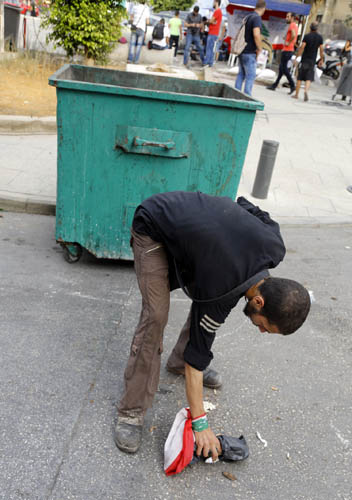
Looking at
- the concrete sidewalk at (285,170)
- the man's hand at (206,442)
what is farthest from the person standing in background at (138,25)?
the man's hand at (206,442)

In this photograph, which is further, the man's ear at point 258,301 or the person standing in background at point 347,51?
the person standing in background at point 347,51

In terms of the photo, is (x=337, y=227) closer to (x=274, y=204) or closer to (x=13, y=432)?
(x=274, y=204)

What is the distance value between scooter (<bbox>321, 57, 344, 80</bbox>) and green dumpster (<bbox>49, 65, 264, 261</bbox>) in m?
17.5

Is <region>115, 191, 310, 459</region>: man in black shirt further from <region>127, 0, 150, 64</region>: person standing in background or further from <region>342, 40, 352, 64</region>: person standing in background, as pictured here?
<region>342, 40, 352, 64</region>: person standing in background

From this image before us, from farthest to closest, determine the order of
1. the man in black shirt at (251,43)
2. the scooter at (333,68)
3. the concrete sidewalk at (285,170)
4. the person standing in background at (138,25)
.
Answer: the scooter at (333,68) → the person standing in background at (138,25) → the man in black shirt at (251,43) → the concrete sidewalk at (285,170)

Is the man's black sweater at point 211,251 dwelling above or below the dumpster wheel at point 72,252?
above

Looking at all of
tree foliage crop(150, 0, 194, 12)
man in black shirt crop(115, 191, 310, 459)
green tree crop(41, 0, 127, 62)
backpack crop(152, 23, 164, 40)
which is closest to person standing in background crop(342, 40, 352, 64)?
backpack crop(152, 23, 164, 40)

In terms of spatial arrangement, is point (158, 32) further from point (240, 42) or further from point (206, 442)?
point (206, 442)

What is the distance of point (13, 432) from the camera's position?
244cm

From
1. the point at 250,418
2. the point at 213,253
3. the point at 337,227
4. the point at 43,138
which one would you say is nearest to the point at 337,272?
the point at 337,227

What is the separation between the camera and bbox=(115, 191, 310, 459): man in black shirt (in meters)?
2.00

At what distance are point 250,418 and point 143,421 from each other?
63cm

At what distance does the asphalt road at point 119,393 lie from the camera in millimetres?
2305

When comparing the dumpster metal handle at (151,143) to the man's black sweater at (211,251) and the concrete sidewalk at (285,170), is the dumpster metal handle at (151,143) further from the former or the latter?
the concrete sidewalk at (285,170)
